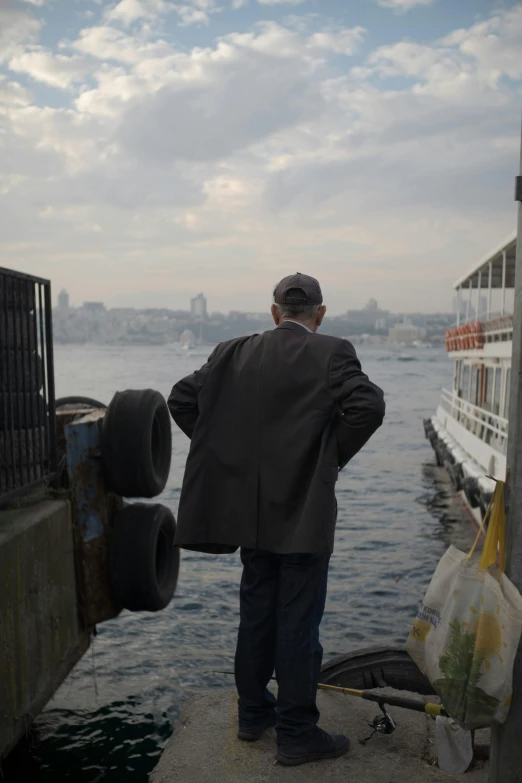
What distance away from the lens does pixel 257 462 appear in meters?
3.10

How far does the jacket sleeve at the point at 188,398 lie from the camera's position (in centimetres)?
321

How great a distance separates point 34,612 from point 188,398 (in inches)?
76.2

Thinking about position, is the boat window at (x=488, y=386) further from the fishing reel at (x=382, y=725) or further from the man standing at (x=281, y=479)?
the man standing at (x=281, y=479)

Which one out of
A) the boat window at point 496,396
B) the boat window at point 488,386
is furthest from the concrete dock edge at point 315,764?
the boat window at point 488,386

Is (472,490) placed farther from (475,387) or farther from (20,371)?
(20,371)

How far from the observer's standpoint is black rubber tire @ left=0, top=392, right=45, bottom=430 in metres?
4.91

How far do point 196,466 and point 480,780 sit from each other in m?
1.55

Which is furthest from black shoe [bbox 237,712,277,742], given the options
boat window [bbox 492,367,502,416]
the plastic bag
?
boat window [bbox 492,367,502,416]

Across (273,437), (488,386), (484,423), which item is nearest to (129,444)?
(273,437)

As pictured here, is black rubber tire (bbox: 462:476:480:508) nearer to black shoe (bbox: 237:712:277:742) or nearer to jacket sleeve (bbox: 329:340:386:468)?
black shoe (bbox: 237:712:277:742)

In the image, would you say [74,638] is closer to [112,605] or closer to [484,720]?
[112,605]

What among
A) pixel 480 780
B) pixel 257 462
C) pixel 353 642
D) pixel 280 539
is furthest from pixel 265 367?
pixel 353 642

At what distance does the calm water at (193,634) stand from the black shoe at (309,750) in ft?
7.39

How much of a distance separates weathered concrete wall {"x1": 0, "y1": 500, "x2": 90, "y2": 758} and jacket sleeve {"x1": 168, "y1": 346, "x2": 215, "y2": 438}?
4.47 feet
